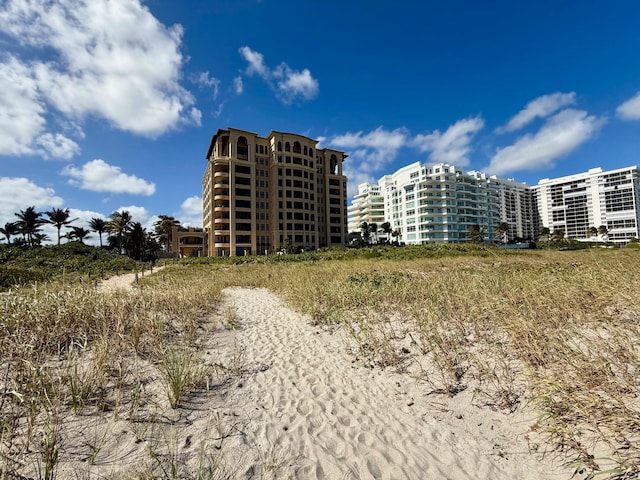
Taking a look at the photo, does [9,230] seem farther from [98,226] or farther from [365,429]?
[365,429]

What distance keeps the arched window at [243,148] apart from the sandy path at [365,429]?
59.7 meters

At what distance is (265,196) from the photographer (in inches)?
2421

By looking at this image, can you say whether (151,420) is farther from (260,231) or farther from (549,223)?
(549,223)

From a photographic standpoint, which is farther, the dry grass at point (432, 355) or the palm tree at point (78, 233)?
the palm tree at point (78, 233)

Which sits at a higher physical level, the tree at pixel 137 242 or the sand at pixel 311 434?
the tree at pixel 137 242

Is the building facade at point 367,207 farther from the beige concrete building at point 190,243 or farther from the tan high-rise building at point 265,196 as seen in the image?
the beige concrete building at point 190,243

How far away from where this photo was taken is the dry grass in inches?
112

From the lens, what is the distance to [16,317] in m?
5.41

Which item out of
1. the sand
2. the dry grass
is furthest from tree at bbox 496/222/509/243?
the sand

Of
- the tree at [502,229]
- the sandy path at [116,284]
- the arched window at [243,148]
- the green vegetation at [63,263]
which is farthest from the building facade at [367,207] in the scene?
the sandy path at [116,284]

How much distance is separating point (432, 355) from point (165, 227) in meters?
73.8

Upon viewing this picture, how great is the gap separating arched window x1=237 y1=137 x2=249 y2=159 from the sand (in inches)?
2355

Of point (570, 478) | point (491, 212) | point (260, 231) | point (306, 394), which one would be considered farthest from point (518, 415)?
point (491, 212)

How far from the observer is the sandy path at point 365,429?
2.89 m
